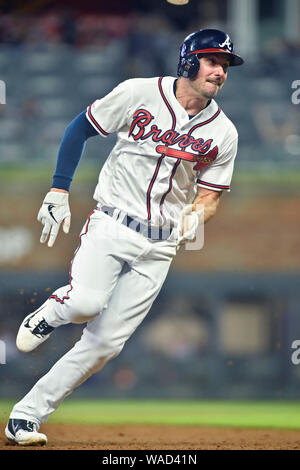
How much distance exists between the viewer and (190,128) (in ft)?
15.9

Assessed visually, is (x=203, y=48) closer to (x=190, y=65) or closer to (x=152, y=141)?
(x=190, y=65)

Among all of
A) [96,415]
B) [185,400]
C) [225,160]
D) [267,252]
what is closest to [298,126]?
[267,252]

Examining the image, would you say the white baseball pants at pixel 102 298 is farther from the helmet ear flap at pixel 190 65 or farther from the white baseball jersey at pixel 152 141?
the helmet ear flap at pixel 190 65

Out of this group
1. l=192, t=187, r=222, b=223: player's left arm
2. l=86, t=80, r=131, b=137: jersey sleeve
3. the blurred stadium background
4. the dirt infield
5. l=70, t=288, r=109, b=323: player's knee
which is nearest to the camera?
l=70, t=288, r=109, b=323: player's knee

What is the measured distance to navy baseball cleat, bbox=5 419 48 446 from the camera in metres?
4.70

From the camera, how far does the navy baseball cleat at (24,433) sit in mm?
4699

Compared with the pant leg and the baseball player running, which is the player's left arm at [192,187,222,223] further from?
the pant leg

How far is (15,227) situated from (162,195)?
728cm

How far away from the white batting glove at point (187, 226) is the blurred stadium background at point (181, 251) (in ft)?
21.9

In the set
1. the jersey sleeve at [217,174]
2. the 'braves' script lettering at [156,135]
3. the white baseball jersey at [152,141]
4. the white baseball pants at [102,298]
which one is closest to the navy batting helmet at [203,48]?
the white baseball jersey at [152,141]

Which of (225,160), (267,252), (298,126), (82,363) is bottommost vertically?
(82,363)

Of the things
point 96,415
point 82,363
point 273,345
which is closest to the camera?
point 82,363

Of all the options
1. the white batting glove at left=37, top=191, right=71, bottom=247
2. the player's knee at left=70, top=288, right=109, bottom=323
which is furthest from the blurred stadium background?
the player's knee at left=70, top=288, right=109, bottom=323

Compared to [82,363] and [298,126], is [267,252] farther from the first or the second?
[82,363]
